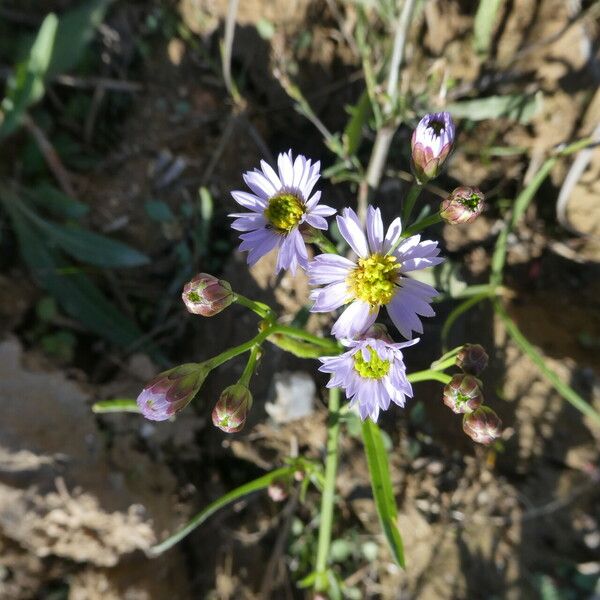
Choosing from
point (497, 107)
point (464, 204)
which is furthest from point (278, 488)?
point (497, 107)

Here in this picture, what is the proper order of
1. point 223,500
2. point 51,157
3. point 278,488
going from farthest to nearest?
point 51,157, point 278,488, point 223,500

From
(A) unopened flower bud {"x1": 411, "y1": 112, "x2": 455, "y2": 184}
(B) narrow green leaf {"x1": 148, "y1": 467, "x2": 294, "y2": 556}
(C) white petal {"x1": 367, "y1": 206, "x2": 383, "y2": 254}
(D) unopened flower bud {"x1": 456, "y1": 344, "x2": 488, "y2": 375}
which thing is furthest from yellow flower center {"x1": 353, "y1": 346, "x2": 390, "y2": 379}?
(B) narrow green leaf {"x1": 148, "y1": 467, "x2": 294, "y2": 556}

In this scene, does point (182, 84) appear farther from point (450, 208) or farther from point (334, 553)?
point (334, 553)

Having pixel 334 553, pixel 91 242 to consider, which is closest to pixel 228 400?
pixel 334 553

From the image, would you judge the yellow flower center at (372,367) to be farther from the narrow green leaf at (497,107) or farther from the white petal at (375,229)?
the narrow green leaf at (497,107)

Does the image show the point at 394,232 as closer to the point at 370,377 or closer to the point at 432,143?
the point at 432,143

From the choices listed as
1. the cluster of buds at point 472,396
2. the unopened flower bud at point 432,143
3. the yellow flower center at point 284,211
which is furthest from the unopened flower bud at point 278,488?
the unopened flower bud at point 432,143
